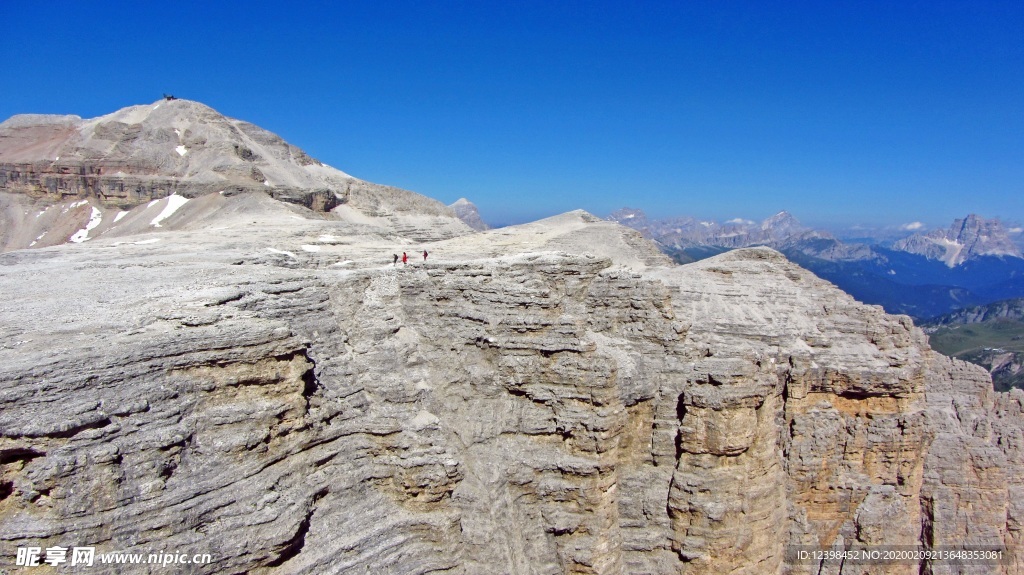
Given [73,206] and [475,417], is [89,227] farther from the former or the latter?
[475,417]

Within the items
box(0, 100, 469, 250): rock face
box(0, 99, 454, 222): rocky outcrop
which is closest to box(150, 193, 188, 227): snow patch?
box(0, 100, 469, 250): rock face

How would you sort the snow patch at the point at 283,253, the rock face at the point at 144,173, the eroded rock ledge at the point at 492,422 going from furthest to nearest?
1. the rock face at the point at 144,173
2. the snow patch at the point at 283,253
3. the eroded rock ledge at the point at 492,422

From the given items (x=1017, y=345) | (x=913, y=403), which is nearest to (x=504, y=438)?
(x=913, y=403)

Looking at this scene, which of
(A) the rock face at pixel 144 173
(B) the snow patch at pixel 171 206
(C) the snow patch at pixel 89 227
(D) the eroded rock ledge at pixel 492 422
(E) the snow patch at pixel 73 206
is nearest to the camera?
(D) the eroded rock ledge at pixel 492 422

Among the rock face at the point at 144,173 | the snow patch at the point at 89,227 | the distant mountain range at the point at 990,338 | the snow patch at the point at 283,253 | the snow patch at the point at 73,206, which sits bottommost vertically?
the distant mountain range at the point at 990,338

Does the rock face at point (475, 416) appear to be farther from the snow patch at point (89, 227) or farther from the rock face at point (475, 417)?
the snow patch at point (89, 227)

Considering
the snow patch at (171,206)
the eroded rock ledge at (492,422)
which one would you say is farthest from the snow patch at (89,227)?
the eroded rock ledge at (492,422)

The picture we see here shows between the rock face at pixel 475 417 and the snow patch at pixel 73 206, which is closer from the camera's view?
the rock face at pixel 475 417

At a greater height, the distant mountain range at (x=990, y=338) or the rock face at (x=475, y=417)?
the rock face at (x=475, y=417)
